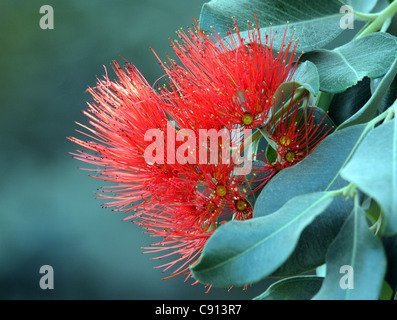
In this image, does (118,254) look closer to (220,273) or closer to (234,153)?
(234,153)

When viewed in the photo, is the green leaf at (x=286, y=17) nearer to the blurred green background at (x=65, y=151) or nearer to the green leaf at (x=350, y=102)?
the green leaf at (x=350, y=102)

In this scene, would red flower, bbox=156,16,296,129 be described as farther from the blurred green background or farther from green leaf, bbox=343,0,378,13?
the blurred green background

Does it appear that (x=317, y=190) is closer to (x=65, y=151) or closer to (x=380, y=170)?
(x=380, y=170)

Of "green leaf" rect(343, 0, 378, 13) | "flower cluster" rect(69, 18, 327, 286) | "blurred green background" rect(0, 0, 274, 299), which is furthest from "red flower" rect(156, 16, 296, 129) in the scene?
"blurred green background" rect(0, 0, 274, 299)

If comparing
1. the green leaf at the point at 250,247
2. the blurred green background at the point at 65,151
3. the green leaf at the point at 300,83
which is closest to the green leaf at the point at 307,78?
the green leaf at the point at 300,83

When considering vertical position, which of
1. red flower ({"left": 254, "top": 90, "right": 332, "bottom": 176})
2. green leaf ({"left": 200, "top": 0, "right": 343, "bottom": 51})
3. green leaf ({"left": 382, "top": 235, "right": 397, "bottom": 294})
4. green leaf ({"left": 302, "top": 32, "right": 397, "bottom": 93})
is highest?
green leaf ({"left": 200, "top": 0, "right": 343, "bottom": 51})

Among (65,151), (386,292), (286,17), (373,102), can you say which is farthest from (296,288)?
(65,151)
